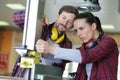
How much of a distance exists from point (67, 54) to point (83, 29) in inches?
9.1

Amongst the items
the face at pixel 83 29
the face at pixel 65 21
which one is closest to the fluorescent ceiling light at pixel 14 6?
the face at pixel 65 21

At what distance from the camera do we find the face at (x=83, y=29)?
1342mm

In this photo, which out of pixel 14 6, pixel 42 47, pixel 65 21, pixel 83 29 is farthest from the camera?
pixel 14 6

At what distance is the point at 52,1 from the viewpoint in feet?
14.5

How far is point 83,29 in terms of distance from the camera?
134cm

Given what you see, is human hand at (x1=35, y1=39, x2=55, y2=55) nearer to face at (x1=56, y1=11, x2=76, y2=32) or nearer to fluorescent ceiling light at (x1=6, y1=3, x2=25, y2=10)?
face at (x1=56, y1=11, x2=76, y2=32)

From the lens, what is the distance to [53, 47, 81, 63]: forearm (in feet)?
3.70

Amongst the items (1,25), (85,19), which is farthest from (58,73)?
(1,25)

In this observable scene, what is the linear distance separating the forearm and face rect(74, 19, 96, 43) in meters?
0.17

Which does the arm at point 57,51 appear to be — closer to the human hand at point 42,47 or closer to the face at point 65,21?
the human hand at point 42,47

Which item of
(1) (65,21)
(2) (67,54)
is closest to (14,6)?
(1) (65,21)

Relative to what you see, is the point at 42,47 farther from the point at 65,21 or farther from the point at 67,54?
the point at 65,21

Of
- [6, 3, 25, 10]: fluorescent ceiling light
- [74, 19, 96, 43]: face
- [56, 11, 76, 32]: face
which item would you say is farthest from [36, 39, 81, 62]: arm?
[6, 3, 25, 10]: fluorescent ceiling light

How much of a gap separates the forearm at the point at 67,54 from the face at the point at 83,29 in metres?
0.17
